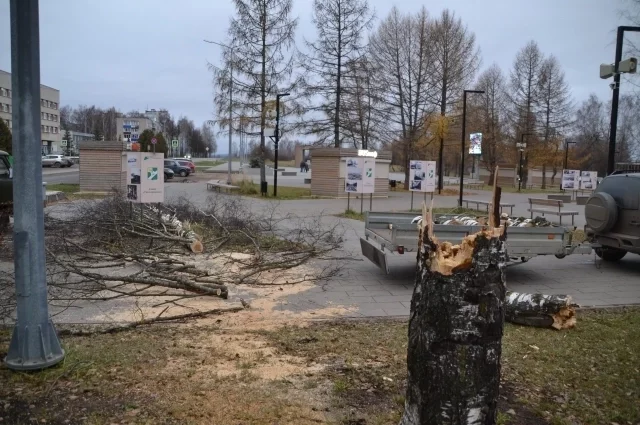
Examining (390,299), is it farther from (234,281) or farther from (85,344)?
(85,344)

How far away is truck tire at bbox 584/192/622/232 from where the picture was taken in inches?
370

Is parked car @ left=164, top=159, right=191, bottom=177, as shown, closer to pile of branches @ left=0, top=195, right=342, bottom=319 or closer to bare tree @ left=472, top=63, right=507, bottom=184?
bare tree @ left=472, top=63, right=507, bottom=184

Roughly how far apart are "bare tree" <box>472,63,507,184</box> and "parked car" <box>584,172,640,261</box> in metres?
37.0

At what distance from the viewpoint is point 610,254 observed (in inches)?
412

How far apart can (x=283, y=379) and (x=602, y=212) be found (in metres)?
7.61

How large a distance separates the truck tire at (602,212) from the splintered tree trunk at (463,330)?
25.8 ft

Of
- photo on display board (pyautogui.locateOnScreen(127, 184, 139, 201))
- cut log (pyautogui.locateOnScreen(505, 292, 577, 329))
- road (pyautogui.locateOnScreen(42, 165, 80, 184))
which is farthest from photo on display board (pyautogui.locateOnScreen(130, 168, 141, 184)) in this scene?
road (pyautogui.locateOnScreen(42, 165, 80, 184))

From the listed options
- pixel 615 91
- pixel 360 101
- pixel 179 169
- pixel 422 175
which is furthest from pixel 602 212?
pixel 179 169

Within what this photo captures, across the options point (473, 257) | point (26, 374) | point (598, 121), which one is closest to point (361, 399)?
point (473, 257)

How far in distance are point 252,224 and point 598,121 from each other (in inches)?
3301

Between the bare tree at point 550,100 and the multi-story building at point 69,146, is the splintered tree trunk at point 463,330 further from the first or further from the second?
the multi-story building at point 69,146

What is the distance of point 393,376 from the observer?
169 inches

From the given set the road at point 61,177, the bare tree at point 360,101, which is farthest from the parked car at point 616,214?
the road at point 61,177

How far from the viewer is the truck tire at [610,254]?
10.3 m
